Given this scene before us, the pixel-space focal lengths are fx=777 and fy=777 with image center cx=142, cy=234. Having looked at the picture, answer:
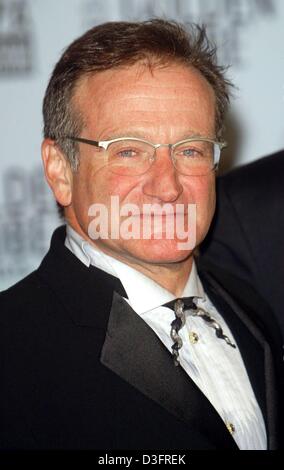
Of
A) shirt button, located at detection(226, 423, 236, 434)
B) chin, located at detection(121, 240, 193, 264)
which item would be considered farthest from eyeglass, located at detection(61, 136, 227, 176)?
shirt button, located at detection(226, 423, 236, 434)

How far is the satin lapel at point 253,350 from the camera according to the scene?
6.03 feet

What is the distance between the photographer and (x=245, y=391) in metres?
1.85

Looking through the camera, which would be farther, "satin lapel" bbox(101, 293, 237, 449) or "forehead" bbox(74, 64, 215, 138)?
"forehead" bbox(74, 64, 215, 138)

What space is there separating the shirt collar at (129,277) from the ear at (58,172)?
0.32 ft

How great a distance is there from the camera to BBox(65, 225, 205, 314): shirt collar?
179 cm

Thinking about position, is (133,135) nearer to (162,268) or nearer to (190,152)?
(190,152)

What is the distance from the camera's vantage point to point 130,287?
70.9 inches

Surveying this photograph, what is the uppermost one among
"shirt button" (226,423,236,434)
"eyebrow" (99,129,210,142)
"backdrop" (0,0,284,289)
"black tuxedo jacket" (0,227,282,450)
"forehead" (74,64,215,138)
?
"backdrop" (0,0,284,289)

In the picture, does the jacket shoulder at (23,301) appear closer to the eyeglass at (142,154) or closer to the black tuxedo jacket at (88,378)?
the black tuxedo jacket at (88,378)

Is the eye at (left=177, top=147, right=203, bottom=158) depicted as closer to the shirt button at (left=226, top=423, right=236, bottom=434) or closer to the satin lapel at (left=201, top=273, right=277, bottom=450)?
the satin lapel at (left=201, top=273, right=277, bottom=450)

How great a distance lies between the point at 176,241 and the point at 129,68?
410 mm

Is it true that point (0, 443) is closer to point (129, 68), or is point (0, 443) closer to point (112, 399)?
point (112, 399)

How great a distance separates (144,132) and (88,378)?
21.9 inches

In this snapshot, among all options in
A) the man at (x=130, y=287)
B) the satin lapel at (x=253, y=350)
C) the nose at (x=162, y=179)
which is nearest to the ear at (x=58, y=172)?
the man at (x=130, y=287)
